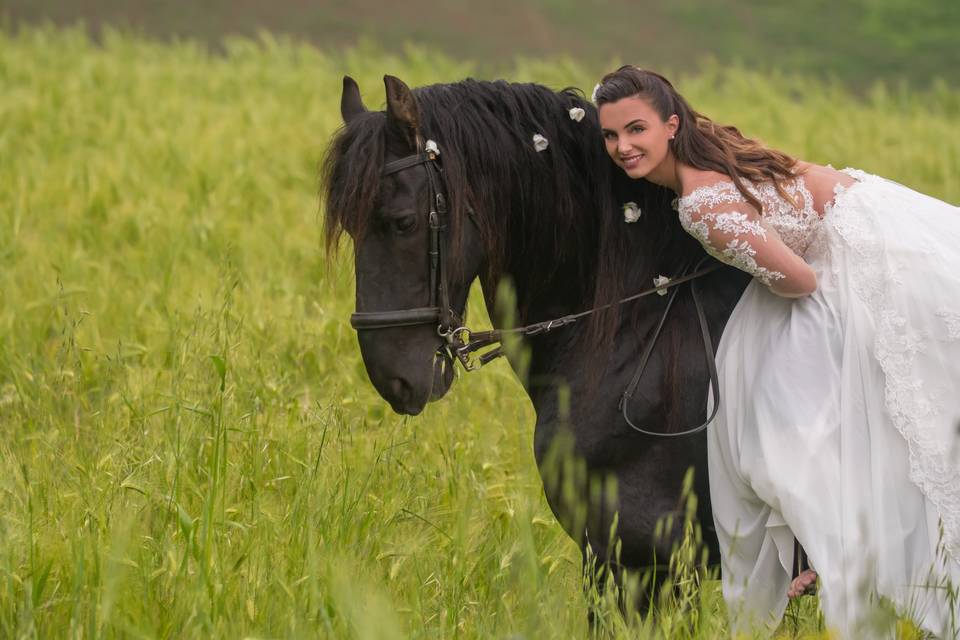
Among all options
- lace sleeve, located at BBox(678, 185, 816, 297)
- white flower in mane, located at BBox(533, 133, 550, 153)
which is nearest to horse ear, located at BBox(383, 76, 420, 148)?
white flower in mane, located at BBox(533, 133, 550, 153)

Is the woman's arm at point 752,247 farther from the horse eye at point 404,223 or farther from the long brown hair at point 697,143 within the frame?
the horse eye at point 404,223

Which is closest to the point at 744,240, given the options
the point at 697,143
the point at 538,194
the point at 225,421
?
the point at 697,143

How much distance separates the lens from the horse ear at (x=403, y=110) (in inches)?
109

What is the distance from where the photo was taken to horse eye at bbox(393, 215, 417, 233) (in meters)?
2.81

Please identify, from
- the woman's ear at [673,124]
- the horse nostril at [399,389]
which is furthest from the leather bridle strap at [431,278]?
the woman's ear at [673,124]

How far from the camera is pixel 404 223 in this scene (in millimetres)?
2812

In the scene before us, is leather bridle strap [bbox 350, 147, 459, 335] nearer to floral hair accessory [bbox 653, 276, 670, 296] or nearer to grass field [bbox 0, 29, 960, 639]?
grass field [bbox 0, 29, 960, 639]

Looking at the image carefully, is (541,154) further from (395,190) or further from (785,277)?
(785,277)

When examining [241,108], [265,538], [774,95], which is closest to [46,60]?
[241,108]

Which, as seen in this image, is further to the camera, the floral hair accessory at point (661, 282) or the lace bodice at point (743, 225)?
the floral hair accessory at point (661, 282)

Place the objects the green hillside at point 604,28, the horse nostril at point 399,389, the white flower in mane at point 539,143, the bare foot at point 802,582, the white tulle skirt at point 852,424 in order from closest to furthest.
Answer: the white tulle skirt at point 852,424, the bare foot at point 802,582, the horse nostril at point 399,389, the white flower in mane at point 539,143, the green hillside at point 604,28

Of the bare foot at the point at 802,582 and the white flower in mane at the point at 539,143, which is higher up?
the white flower in mane at the point at 539,143

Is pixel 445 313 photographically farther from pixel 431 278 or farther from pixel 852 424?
pixel 852 424

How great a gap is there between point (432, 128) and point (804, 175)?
0.94 meters
